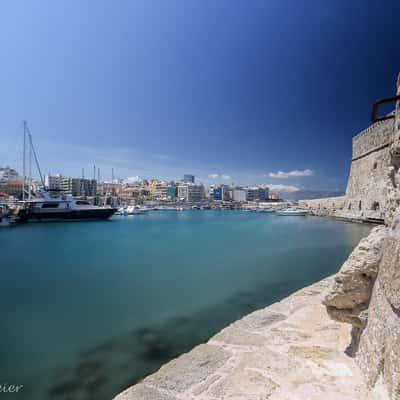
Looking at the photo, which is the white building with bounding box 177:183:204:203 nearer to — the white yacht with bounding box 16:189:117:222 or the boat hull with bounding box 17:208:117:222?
the boat hull with bounding box 17:208:117:222

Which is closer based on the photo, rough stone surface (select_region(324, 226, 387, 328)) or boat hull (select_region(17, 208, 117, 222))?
rough stone surface (select_region(324, 226, 387, 328))

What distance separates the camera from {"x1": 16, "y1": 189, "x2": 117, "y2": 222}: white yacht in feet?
103

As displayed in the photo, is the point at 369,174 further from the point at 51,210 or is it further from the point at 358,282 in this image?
the point at 51,210

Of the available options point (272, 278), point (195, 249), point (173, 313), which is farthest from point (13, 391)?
point (195, 249)

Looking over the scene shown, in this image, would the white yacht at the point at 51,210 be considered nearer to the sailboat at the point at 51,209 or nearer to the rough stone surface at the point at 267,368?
the sailboat at the point at 51,209

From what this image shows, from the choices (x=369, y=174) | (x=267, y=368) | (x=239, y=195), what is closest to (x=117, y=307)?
(x=267, y=368)

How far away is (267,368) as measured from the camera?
2.35m

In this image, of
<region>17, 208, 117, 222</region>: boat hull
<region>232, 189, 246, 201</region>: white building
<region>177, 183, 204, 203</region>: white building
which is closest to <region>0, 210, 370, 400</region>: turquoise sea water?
<region>17, 208, 117, 222</region>: boat hull

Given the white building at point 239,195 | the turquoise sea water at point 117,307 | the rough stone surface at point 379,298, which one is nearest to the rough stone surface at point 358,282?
the rough stone surface at point 379,298

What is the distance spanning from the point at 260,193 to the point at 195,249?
116 meters

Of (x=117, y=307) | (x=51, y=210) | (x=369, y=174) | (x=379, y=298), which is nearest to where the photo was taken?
(x=379, y=298)

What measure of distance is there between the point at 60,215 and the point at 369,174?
118 ft

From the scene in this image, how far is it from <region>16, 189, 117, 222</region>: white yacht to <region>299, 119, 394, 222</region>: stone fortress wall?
106 feet

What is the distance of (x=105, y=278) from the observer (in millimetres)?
8859
